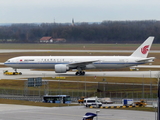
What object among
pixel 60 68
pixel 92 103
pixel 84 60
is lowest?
pixel 92 103

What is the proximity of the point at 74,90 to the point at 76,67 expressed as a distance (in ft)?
53.1

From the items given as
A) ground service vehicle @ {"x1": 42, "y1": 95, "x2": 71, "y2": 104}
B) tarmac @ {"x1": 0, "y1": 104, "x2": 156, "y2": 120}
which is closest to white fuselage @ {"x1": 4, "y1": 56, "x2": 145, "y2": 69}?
ground service vehicle @ {"x1": 42, "y1": 95, "x2": 71, "y2": 104}

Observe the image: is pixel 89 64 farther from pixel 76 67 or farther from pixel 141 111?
pixel 141 111

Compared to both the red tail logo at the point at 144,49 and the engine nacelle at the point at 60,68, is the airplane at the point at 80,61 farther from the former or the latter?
the red tail logo at the point at 144,49

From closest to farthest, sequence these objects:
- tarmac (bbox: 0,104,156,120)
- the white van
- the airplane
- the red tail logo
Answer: tarmac (bbox: 0,104,156,120)
the white van
the airplane
the red tail logo

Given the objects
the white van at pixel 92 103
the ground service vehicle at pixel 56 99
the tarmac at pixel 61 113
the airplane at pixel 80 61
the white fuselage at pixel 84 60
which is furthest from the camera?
the white fuselage at pixel 84 60

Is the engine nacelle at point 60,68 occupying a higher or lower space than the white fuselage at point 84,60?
lower

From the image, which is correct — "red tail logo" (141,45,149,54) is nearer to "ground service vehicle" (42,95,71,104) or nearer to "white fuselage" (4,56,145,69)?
"white fuselage" (4,56,145,69)

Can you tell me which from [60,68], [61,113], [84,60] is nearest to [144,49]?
[84,60]

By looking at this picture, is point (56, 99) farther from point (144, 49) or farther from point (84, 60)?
point (144, 49)

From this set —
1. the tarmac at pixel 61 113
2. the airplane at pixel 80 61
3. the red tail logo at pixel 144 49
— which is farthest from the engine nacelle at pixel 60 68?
the tarmac at pixel 61 113

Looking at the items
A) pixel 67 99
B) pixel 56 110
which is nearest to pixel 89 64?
pixel 67 99

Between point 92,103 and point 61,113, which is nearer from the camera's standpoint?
point 61,113

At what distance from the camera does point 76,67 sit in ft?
282
